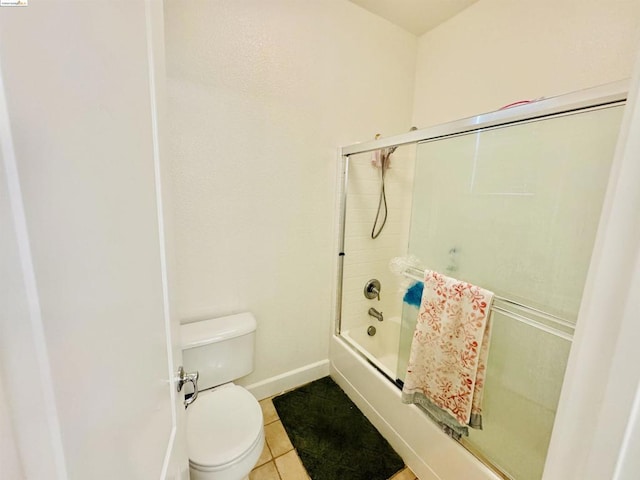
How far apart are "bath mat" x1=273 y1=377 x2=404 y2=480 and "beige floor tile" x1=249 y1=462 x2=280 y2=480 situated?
0.15 metres

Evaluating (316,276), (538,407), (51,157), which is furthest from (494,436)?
(51,157)

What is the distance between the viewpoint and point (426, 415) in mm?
1296

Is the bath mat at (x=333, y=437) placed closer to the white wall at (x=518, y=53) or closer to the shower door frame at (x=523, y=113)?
the shower door frame at (x=523, y=113)

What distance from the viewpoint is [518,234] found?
118 cm

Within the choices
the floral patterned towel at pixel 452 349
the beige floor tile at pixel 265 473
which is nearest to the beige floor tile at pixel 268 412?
the beige floor tile at pixel 265 473

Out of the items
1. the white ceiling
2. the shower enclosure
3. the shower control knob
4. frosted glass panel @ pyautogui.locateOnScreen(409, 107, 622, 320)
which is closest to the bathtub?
the shower enclosure

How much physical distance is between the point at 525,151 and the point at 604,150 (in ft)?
0.81

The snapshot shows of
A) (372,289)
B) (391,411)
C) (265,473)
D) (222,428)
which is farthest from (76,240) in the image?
(372,289)

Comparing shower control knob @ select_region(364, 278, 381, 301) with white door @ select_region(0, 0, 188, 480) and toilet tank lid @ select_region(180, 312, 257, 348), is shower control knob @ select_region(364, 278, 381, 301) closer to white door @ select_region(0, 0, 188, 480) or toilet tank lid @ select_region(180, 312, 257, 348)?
toilet tank lid @ select_region(180, 312, 257, 348)

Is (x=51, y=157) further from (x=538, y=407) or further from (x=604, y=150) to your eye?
(x=538, y=407)

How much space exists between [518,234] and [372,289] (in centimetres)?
110

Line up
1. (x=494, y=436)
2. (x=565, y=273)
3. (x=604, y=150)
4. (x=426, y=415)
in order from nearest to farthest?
(x=604, y=150)
(x=565, y=273)
(x=494, y=436)
(x=426, y=415)

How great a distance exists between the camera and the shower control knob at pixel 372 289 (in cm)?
207

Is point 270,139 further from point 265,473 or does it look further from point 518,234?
point 265,473
